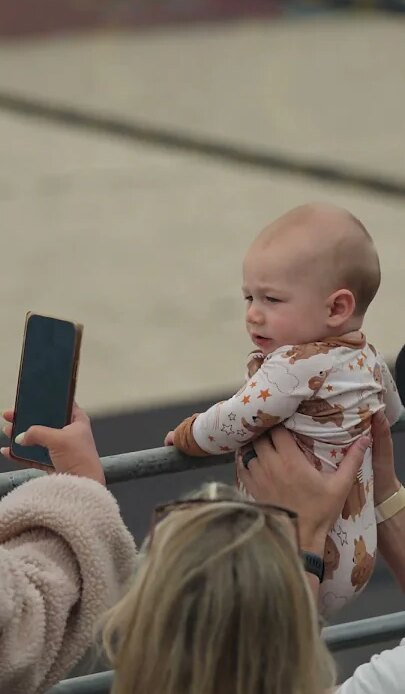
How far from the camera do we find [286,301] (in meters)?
1.63

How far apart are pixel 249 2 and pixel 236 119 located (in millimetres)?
4836

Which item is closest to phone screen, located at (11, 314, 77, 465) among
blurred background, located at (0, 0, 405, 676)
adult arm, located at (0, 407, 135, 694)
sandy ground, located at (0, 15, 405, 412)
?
Answer: adult arm, located at (0, 407, 135, 694)

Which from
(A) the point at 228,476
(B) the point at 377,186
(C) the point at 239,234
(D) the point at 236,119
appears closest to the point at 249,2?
(D) the point at 236,119

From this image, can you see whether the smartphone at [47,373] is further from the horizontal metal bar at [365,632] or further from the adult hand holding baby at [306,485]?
the horizontal metal bar at [365,632]

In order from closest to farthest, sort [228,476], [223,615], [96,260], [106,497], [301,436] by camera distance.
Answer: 1. [223,615]
2. [106,497]
3. [301,436]
4. [228,476]
5. [96,260]

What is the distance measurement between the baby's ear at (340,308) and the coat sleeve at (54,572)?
422 millimetres

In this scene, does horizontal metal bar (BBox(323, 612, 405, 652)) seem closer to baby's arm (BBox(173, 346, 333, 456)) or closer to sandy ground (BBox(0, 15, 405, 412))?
baby's arm (BBox(173, 346, 333, 456))

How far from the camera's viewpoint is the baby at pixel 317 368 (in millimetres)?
1602

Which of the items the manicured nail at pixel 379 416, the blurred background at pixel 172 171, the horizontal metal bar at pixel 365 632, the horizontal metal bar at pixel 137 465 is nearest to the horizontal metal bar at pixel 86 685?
the horizontal metal bar at pixel 137 465

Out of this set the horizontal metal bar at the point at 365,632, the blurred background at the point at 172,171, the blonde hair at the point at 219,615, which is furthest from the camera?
the blurred background at the point at 172,171

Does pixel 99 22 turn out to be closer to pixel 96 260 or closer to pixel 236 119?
pixel 236 119

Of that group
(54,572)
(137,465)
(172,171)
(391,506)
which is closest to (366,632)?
(391,506)

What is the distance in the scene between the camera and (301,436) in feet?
5.34

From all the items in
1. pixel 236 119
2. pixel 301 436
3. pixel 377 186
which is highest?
pixel 236 119
